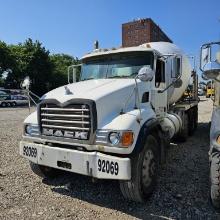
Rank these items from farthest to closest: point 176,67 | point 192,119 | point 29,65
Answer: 1. point 29,65
2. point 192,119
3. point 176,67

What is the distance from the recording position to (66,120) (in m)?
5.14

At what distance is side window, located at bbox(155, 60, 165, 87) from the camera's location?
6.58 m

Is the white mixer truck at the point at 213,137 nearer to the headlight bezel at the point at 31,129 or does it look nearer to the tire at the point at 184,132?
the headlight bezel at the point at 31,129

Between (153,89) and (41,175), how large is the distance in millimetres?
2827

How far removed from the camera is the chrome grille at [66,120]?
16.2 ft

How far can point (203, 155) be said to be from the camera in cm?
834

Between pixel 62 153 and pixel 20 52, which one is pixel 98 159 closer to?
pixel 62 153

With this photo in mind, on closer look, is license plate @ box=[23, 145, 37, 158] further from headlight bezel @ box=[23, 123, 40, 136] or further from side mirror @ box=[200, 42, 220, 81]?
side mirror @ box=[200, 42, 220, 81]

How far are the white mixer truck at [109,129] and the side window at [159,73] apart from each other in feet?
0.15

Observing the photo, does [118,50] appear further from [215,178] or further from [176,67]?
[215,178]

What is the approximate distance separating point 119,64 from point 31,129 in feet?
7.19

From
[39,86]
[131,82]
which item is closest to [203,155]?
[131,82]

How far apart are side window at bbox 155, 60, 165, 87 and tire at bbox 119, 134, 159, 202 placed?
144cm

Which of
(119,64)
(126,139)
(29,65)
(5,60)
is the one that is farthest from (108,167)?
(29,65)
